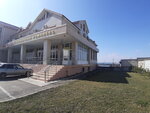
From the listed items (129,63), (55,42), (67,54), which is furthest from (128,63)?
(55,42)

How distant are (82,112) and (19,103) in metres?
2.86

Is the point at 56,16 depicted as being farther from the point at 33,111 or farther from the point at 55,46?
the point at 33,111

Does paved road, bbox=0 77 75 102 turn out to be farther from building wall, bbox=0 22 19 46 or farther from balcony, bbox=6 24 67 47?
building wall, bbox=0 22 19 46

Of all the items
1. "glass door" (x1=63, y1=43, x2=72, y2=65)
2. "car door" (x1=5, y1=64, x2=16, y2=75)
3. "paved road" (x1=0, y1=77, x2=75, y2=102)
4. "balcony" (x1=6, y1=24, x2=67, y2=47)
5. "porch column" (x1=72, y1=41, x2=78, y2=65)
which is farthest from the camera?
"glass door" (x1=63, y1=43, x2=72, y2=65)

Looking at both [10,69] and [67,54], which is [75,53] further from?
[10,69]

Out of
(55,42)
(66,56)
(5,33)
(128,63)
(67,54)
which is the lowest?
(128,63)

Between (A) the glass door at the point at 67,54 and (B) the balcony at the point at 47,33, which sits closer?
(B) the balcony at the point at 47,33

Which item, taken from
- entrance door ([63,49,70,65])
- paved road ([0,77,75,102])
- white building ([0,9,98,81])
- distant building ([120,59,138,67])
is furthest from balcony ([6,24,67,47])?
distant building ([120,59,138,67])

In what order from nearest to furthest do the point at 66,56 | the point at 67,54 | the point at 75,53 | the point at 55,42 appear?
1. the point at 75,53
2. the point at 67,54
3. the point at 66,56
4. the point at 55,42

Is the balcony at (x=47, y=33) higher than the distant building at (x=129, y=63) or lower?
higher

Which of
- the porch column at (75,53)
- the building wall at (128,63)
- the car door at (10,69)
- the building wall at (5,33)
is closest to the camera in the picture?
the car door at (10,69)

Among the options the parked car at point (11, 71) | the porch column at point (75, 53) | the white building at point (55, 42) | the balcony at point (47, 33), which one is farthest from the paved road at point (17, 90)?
the porch column at point (75, 53)

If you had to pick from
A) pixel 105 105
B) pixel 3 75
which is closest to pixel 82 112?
pixel 105 105

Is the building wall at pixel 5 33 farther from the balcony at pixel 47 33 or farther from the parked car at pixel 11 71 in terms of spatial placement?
the parked car at pixel 11 71
